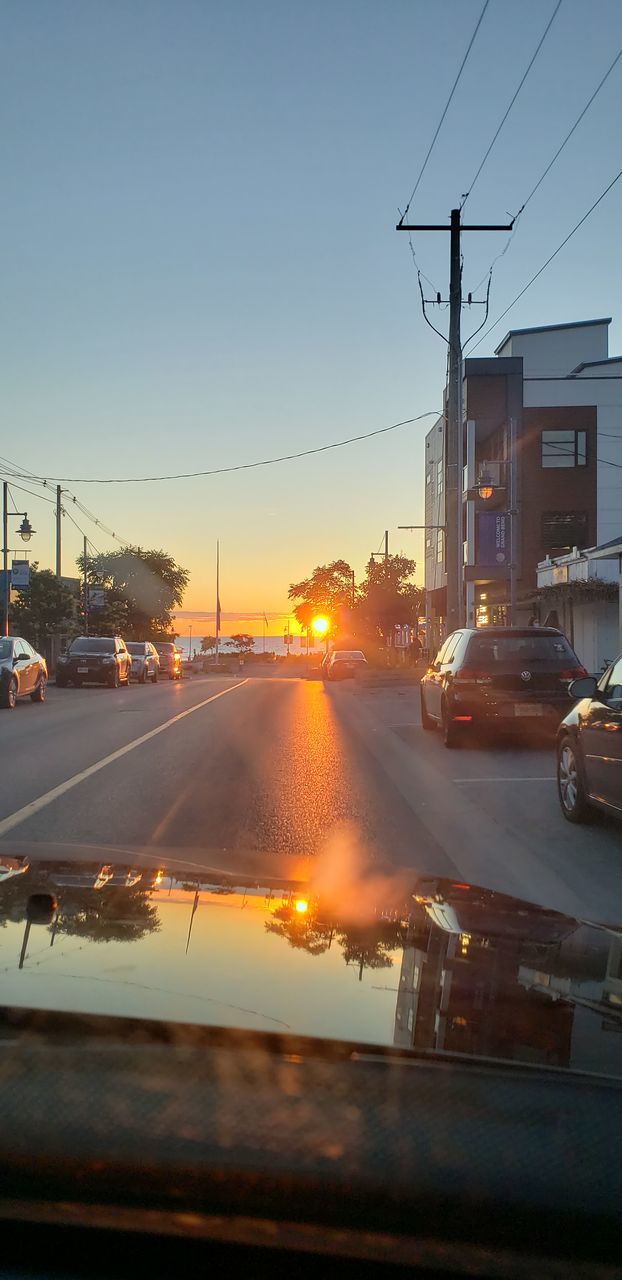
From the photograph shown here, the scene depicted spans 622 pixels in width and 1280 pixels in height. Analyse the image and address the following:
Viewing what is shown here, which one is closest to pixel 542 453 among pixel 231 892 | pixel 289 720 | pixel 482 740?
pixel 289 720

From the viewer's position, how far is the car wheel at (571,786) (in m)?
7.97

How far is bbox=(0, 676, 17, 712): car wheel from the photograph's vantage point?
21.4 m

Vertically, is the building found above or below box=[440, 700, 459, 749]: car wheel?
above

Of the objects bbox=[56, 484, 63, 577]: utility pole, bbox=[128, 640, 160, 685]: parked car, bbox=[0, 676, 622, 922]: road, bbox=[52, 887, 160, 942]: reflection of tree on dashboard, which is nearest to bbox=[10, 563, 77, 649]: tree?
→ bbox=[56, 484, 63, 577]: utility pole

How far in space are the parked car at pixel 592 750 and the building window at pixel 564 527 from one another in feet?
107

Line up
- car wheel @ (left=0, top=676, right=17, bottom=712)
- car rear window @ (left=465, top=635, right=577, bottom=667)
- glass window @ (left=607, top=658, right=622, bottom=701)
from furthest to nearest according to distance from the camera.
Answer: car wheel @ (left=0, top=676, right=17, bottom=712)
car rear window @ (left=465, top=635, right=577, bottom=667)
glass window @ (left=607, top=658, right=622, bottom=701)

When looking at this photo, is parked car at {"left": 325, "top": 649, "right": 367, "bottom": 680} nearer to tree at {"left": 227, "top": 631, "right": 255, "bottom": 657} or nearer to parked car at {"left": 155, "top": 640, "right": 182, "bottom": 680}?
parked car at {"left": 155, "top": 640, "right": 182, "bottom": 680}

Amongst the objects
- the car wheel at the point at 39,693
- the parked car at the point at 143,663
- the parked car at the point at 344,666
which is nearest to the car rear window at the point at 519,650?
the car wheel at the point at 39,693

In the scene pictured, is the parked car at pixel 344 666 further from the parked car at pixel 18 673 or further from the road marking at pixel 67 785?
the road marking at pixel 67 785

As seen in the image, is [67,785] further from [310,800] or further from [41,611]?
[41,611]

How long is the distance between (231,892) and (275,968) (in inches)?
50.6

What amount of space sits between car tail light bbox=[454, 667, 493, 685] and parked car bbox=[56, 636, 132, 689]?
2078 cm

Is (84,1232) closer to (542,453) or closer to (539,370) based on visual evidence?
(542,453)

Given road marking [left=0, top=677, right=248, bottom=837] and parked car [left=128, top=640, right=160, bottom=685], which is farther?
parked car [left=128, top=640, right=160, bottom=685]
